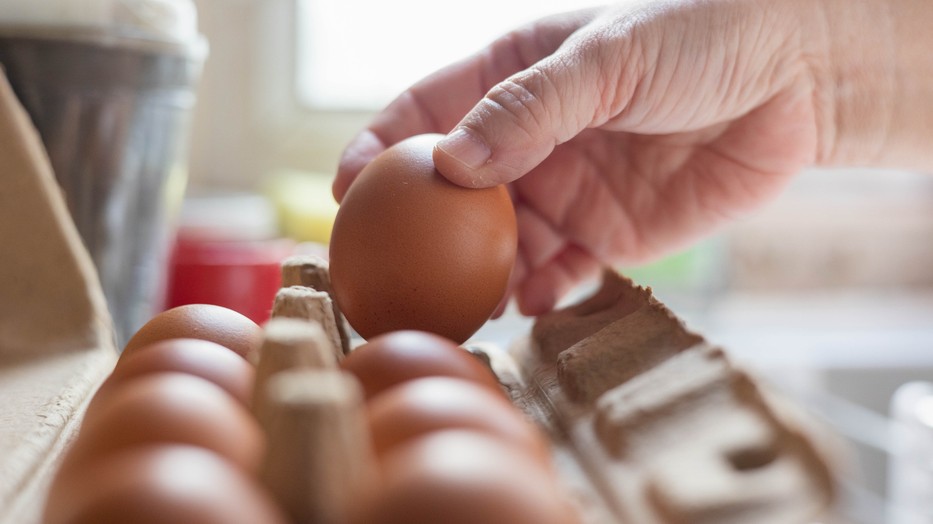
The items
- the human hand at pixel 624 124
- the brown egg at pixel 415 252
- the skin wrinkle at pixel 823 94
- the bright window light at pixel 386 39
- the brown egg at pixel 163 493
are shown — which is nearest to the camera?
the brown egg at pixel 163 493

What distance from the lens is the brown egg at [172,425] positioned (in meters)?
0.44

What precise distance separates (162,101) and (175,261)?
13.0 inches

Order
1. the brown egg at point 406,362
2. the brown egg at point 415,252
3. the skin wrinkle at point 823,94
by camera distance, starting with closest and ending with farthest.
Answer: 1. the brown egg at point 406,362
2. the brown egg at point 415,252
3. the skin wrinkle at point 823,94

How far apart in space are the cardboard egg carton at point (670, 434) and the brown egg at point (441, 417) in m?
0.04

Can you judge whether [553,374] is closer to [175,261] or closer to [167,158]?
[167,158]

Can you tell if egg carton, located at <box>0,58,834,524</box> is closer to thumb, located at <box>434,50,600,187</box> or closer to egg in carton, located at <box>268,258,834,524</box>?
egg in carton, located at <box>268,258,834,524</box>

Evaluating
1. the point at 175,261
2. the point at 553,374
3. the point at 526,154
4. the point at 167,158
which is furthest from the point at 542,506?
the point at 175,261

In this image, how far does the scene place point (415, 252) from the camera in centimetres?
68

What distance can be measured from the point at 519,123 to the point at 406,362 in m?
0.30

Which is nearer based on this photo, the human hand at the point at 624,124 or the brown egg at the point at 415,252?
the brown egg at the point at 415,252

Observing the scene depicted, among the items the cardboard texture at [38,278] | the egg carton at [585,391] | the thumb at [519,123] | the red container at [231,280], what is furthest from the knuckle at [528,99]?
the red container at [231,280]

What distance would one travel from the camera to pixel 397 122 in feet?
3.41

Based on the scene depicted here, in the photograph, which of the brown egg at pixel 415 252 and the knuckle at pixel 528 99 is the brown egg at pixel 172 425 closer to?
the brown egg at pixel 415 252

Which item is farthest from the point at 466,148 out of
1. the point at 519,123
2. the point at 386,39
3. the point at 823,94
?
the point at 386,39
